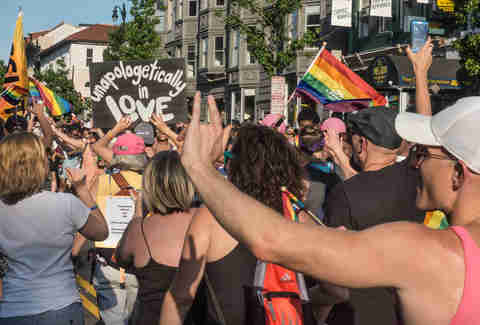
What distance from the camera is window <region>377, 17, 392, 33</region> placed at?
74.4ft

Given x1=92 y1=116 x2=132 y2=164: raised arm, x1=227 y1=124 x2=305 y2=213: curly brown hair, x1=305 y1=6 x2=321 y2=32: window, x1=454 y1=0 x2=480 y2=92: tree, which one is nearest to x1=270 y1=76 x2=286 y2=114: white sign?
x1=454 y1=0 x2=480 y2=92: tree

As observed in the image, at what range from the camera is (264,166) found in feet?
10.0

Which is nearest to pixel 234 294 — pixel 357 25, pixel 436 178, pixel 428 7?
pixel 436 178

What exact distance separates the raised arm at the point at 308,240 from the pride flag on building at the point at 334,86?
6.92m

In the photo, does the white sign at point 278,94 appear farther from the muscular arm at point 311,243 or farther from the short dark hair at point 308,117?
the muscular arm at point 311,243

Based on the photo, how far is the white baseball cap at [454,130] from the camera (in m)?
1.97

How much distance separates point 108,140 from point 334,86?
393 centimetres

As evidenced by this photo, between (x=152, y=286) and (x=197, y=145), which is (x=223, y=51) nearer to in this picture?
(x=152, y=286)

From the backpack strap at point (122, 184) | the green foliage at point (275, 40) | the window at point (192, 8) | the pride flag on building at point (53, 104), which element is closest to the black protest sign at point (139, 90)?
the backpack strap at point (122, 184)

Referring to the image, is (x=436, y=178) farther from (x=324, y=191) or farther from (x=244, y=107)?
(x=244, y=107)

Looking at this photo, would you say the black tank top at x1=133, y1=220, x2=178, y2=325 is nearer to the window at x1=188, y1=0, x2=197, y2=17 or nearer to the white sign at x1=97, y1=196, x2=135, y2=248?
the white sign at x1=97, y1=196, x2=135, y2=248

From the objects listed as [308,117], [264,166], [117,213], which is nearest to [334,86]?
[308,117]

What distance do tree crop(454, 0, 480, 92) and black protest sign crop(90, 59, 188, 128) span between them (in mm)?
8629

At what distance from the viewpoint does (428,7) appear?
20328 millimetres
